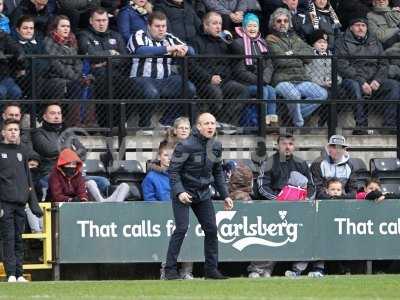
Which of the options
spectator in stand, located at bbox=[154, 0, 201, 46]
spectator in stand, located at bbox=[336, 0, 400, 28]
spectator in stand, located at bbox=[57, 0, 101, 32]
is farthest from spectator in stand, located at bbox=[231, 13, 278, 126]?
spectator in stand, located at bbox=[336, 0, 400, 28]

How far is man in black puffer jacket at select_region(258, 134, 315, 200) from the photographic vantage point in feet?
66.6

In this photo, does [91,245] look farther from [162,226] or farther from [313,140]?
[313,140]

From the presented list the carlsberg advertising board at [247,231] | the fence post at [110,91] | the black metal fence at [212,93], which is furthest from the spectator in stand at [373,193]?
the fence post at [110,91]

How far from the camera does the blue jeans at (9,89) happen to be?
2017cm

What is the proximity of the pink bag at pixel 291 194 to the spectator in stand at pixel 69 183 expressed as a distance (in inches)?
85.7

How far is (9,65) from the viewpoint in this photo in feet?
65.9

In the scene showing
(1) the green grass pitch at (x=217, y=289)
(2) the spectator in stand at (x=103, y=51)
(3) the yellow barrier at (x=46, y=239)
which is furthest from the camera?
(2) the spectator in stand at (x=103, y=51)

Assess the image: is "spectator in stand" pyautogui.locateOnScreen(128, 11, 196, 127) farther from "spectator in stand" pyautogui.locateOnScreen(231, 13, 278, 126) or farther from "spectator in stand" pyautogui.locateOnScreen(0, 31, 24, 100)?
"spectator in stand" pyautogui.locateOnScreen(0, 31, 24, 100)

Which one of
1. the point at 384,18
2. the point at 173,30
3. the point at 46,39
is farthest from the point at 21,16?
the point at 384,18

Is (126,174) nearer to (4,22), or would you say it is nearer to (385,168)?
(4,22)

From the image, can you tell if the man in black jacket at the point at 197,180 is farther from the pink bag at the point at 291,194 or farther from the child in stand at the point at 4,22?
the child in stand at the point at 4,22

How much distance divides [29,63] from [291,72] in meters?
3.92

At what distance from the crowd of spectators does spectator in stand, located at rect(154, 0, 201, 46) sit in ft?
0.05

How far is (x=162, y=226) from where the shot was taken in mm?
19516
